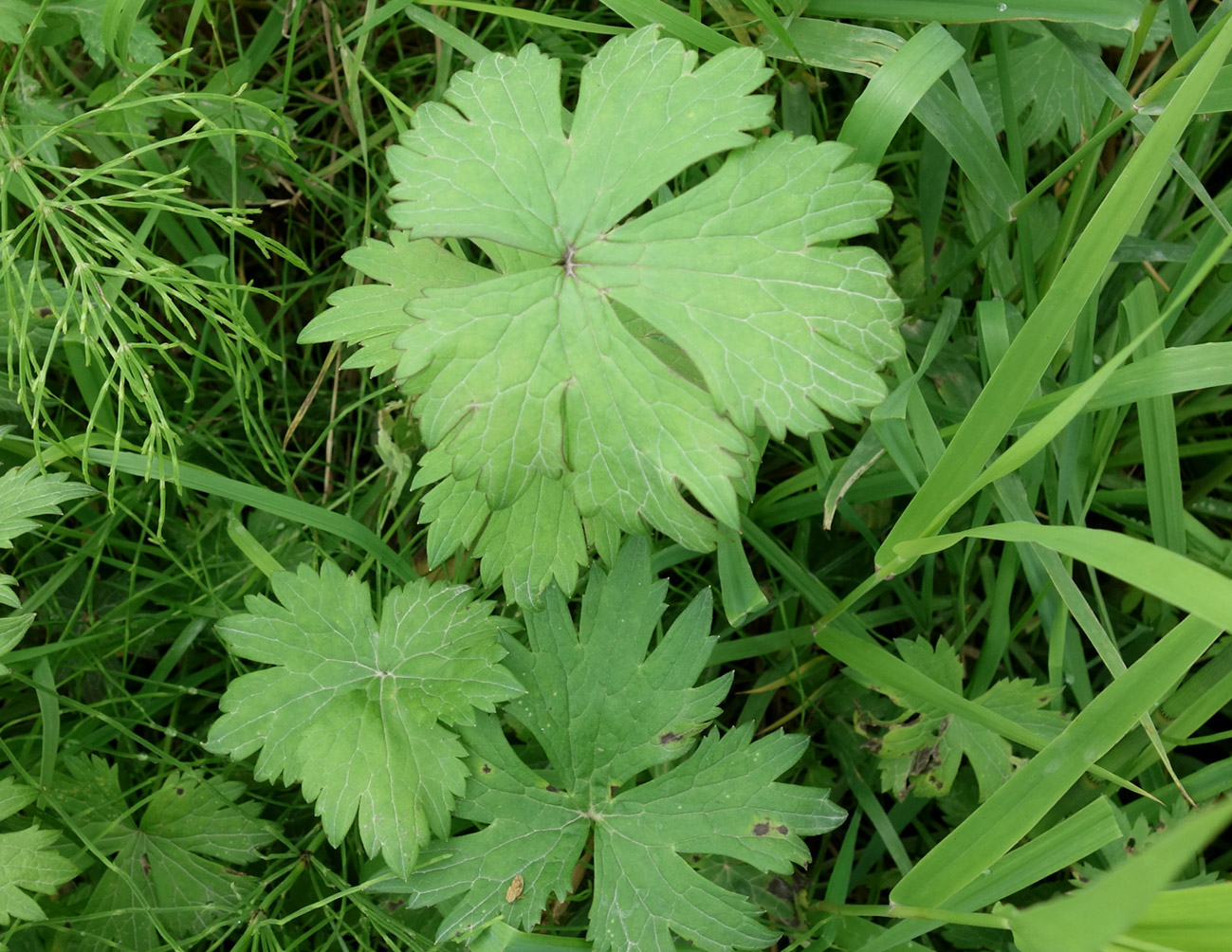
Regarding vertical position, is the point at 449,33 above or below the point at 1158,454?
above

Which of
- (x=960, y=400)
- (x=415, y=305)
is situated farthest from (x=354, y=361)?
(x=960, y=400)

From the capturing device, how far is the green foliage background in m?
1.84

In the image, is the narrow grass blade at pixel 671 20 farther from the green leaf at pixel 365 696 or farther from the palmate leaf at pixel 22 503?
the palmate leaf at pixel 22 503

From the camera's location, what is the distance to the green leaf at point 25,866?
1844 mm

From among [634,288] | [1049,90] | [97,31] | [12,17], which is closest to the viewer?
[634,288]

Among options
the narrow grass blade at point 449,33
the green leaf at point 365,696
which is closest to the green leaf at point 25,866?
the green leaf at point 365,696

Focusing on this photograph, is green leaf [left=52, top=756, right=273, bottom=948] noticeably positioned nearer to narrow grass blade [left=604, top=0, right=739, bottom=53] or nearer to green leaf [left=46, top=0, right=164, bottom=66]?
green leaf [left=46, top=0, right=164, bottom=66]

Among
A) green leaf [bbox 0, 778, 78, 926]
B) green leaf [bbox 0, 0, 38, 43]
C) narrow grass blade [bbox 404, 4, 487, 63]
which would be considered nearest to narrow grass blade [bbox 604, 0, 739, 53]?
narrow grass blade [bbox 404, 4, 487, 63]

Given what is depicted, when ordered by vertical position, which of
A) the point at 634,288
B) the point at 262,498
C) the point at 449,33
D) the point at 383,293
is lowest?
the point at 262,498

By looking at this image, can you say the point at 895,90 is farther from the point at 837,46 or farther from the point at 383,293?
the point at 383,293

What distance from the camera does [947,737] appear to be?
2129mm

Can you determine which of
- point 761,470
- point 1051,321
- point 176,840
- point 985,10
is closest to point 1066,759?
point 1051,321

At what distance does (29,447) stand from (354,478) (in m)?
0.79

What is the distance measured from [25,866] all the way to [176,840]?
334 mm
